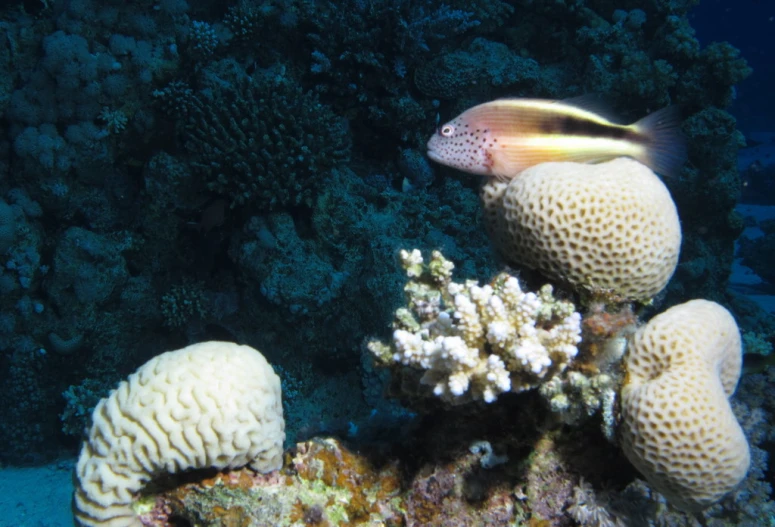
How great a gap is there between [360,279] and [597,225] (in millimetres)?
3548

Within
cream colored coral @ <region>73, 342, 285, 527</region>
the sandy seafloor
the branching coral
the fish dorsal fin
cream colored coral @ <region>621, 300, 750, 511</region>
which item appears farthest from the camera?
the sandy seafloor

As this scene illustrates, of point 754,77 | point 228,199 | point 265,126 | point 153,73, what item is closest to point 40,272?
point 228,199

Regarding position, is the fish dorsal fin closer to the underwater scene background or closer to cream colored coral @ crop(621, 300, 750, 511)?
the underwater scene background

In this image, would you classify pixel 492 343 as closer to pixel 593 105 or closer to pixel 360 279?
pixel 593 105

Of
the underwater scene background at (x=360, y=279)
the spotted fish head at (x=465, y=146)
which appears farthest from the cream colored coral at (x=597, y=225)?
the spotted fish head at (x=465, y=146)

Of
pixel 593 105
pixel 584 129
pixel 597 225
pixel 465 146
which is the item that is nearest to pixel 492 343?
pixel 597 225

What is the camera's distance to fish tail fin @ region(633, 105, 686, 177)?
2.29 m

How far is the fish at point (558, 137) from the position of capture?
7.59 ft

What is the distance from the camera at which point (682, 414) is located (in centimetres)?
186

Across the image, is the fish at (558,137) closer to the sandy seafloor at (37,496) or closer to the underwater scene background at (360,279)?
the underwater scene background at (360,279)

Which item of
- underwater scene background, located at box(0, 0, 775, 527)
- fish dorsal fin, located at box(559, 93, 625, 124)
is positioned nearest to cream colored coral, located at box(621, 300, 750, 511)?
underwater scene background, located at box(0, 0, 775, 527)

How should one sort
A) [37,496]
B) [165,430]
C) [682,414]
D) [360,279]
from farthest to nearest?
[37,496] < [360,279] < [165,430] < [682,414]

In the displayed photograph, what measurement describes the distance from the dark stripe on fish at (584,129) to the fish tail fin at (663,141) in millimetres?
51

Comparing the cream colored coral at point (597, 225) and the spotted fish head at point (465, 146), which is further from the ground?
the spotted fish head at point (465, 146)
